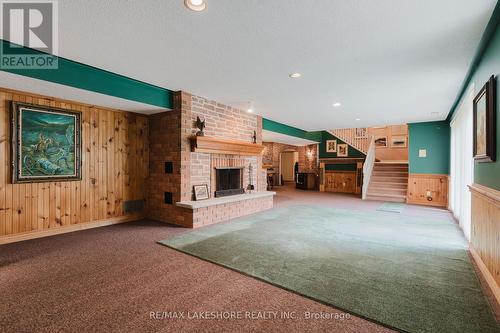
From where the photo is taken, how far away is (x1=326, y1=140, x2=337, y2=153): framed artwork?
421 inches

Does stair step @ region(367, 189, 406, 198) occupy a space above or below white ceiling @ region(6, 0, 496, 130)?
below

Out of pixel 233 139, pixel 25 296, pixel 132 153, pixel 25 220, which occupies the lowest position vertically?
pixel 25 296

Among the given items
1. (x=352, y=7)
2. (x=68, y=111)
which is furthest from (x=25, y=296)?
(x=352, y=7)

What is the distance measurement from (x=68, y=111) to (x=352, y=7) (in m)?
4.45

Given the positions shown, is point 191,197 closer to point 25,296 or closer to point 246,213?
point 246,213

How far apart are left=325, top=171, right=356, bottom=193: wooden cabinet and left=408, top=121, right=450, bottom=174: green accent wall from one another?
2.86m

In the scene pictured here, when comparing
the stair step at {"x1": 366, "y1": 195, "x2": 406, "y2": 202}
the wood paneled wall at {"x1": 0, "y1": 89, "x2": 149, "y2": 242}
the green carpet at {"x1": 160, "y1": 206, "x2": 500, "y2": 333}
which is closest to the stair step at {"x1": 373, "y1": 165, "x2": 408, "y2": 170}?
the stair step at {"x1": 366, "y1": 195, "x2": 406, "y2": 202}

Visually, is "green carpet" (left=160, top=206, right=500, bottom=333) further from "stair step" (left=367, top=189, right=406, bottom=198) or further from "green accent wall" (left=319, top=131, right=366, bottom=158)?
"green accent wall" (left=319, top=131, right=366, bottom=158)

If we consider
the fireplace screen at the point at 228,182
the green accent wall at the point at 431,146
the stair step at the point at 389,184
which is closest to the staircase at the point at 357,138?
the stair step at the point at 389,184

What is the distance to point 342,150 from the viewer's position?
10.5 metres

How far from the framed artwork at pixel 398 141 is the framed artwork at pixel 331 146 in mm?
2650

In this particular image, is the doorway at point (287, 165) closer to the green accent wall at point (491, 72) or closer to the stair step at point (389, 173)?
the stair step at point (389, 173)

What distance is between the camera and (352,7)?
2.01 m

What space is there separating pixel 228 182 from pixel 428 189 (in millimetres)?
5996
